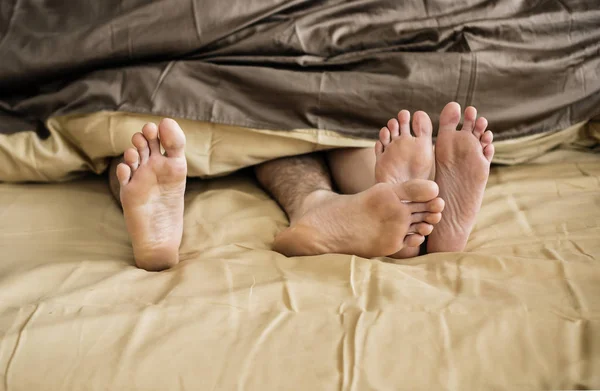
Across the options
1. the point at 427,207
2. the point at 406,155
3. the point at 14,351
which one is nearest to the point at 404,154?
the point at 406,155

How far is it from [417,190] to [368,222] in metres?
0.10

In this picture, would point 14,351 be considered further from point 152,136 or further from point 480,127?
point 480,127

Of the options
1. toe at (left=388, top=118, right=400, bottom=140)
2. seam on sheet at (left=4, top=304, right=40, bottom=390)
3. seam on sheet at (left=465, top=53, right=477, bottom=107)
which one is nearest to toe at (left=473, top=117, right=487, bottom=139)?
toe at (left=388, top=118, right=400, bottom=140)

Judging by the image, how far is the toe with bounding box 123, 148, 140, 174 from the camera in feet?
2.72

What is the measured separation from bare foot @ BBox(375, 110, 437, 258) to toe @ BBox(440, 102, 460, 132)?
27 mm

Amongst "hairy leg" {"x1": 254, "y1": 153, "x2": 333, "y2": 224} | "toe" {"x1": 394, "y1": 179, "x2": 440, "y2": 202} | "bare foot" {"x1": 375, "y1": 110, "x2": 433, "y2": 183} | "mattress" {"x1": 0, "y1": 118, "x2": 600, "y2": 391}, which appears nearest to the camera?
"mattress" {"x1": 0, "y1": 118, "x2": 600, "y2": 391}

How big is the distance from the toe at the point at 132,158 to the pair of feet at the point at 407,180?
0.25m

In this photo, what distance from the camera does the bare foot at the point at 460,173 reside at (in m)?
0.87

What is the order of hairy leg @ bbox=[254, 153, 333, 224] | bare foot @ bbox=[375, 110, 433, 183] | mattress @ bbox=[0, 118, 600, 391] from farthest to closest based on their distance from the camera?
1. hairy leg @ bbox=[254, 153, 333, 224]
2. bare foot @ bbox=[375, 110, 433, 183]
3. mattress @ bbox=[0, 118, 600, 391]

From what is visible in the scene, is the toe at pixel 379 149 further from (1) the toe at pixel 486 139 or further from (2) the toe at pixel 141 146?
(2) the toe at pixel 141 146

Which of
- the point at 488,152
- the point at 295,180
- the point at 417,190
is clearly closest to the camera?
the point at 417,190

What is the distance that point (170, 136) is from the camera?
812 mm

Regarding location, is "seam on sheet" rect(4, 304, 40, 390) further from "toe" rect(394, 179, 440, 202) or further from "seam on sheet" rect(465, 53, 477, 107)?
"seam on sheet" rect(465, 53, 477, 107)

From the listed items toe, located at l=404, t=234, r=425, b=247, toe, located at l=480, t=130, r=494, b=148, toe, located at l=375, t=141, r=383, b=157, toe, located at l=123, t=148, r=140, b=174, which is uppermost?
toe, located at l=480, t=130, r=494, b=148
